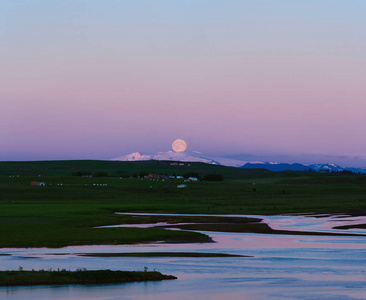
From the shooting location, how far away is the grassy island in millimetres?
29438

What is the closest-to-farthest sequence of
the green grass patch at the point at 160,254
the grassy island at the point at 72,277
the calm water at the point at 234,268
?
the calm water at the point at 234,268 < the grassy island at the point at 72,277 < the green grass patch at the point at 160,254

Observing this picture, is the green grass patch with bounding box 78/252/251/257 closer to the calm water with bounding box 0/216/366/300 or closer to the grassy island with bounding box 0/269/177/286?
the calm water with bounding box 0/216/366/300

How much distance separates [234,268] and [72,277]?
377 inches

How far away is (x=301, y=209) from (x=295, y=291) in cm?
6257

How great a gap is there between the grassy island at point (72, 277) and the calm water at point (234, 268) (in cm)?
68

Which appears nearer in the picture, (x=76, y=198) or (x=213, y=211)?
(x=213, y=211)

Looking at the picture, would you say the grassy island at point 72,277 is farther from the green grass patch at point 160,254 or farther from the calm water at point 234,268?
the green grass patch at point 160,254

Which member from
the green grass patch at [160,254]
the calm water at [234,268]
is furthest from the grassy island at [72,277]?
the green grass patch at [160,254]

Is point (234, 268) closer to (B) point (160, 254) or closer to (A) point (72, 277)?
(B) point (160, 254)

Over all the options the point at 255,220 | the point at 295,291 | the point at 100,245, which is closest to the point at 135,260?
the point at 100,245

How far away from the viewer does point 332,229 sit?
59500mm

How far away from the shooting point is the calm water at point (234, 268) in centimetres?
2808

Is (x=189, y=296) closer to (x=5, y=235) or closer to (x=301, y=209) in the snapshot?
(x=5, y=235)

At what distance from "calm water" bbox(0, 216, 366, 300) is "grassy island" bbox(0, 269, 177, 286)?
68cm
